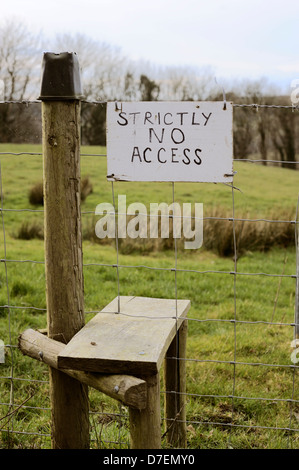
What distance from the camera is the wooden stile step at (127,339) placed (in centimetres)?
217

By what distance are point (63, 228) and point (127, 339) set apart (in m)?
0.56

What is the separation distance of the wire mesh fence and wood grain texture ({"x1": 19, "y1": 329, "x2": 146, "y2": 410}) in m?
0.31

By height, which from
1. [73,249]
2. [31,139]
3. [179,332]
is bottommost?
[179,332]

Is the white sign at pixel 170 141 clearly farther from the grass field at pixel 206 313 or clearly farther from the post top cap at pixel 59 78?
the grass field at pixel 206 313

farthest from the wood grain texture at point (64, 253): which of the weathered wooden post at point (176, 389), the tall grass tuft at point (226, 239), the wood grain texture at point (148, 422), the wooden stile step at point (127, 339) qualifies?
the tall grass tuft at point (226, 239)

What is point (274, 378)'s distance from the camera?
3922 mm

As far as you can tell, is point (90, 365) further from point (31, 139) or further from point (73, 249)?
point (31, 139)

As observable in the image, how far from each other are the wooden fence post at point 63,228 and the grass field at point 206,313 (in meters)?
0.20

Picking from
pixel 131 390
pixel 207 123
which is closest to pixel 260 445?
pixel 131 390

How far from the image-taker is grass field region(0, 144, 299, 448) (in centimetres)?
312

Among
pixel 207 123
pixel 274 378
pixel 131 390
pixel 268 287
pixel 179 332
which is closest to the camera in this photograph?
pixel 131 390

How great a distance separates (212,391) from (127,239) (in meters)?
4.53

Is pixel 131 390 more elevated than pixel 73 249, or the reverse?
pixel 73 249

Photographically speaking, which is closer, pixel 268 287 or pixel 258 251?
pixel 268 287
